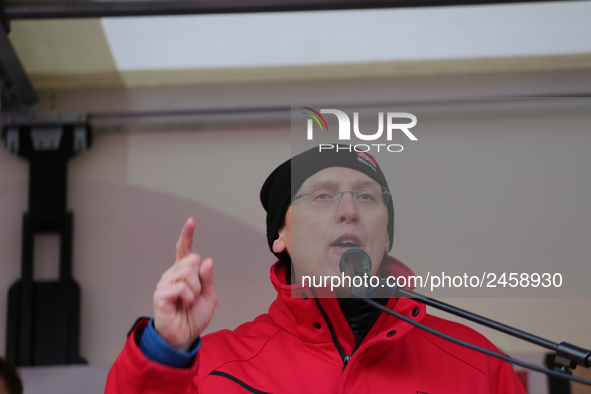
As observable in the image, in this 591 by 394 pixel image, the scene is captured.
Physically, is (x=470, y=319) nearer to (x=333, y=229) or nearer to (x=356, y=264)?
(x=356, y=264)

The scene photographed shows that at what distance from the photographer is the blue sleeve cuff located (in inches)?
33.2

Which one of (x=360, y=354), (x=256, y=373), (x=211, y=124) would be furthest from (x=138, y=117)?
(x=360, y=354)

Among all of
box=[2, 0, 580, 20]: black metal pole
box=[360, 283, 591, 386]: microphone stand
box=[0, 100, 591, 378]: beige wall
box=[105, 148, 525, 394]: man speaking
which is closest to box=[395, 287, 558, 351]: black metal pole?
box=[360, 283, 591, 386]: microphone stand

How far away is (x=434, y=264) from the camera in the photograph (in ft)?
4.04

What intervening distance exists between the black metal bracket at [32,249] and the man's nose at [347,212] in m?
1.37

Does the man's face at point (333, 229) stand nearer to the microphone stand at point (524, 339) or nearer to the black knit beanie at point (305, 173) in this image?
the black knit beanie at point (305, 173)

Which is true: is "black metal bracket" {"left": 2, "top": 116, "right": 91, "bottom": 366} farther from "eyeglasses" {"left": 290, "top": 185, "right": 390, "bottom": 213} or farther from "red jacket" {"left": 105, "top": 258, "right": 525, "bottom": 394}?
"eyeglasses" {"left": 290, "top": 185, "right": 390, "bottom": 213}

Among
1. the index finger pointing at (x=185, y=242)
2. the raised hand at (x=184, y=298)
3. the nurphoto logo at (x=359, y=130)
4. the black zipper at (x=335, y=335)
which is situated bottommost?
the black zipper at (x=335, y=335)

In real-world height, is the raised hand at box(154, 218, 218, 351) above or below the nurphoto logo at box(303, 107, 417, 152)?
below

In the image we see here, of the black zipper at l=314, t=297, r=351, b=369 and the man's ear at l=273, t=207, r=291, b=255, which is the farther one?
the man's ear at l=273, t=207, r=291, b=255

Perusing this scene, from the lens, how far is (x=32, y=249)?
1.98 m

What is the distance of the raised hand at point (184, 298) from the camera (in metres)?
0.81

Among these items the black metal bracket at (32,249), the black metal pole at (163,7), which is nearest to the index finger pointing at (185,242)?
the black metal pole at (163,7)

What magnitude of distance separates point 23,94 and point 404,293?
6.06 feet
